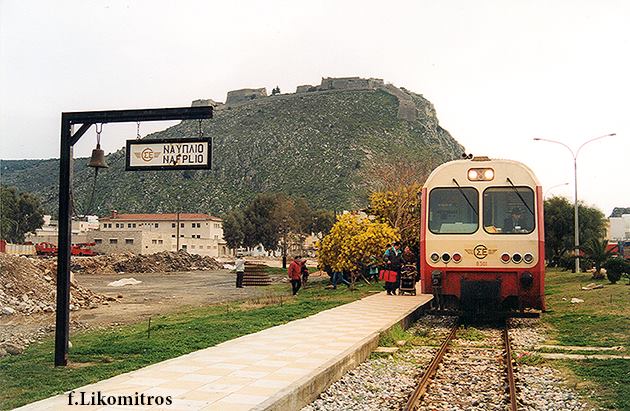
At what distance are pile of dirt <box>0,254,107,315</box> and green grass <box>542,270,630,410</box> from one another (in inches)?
569

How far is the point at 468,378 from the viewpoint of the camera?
978 centimetres

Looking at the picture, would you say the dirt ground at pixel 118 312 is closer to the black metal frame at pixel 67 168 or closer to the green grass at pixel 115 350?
the green grass at pixel 115 350

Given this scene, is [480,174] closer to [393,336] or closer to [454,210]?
[454,210]

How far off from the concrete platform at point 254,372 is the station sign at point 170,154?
2.74 meters

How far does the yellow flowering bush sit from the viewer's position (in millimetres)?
26719

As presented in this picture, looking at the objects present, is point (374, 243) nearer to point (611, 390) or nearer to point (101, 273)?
point (611, 390)

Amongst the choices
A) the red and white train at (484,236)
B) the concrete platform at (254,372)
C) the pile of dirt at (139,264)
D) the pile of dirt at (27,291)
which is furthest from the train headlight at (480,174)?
the pile of dirt at (139,264)

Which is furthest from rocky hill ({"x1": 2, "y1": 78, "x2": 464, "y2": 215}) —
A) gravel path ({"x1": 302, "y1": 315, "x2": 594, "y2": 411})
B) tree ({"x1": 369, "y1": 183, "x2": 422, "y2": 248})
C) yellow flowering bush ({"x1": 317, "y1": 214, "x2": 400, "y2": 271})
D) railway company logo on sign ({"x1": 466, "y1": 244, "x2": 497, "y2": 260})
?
gravel path ({"x1": 302, "y1": 315, "x2": 594, "y2": 411})

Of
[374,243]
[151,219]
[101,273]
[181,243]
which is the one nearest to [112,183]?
[151,219]

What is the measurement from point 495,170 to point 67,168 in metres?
8.98

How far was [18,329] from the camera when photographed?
15953 millimetres

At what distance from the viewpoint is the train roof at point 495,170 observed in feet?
48.5

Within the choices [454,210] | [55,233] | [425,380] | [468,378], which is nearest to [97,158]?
[425,380]

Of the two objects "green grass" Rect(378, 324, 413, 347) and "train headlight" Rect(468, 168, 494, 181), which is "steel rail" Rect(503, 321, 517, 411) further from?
"train headlight" Rect(468, 168, 494, 181)
